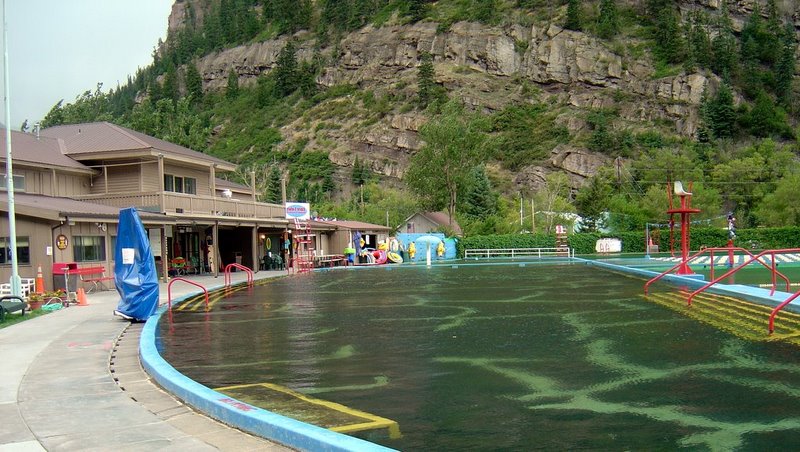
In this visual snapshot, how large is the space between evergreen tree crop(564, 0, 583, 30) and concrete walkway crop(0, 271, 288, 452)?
136021mm

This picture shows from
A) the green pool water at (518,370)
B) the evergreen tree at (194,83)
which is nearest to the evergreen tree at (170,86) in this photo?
the evergreen tree at (194,83)

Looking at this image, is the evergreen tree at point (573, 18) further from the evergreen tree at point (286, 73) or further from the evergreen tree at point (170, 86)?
the evergreen tree at point (170, 86)

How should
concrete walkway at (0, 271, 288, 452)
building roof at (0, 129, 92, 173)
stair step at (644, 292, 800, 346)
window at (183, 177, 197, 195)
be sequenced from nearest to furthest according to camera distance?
concrete walkway at (0, 271, 288, 452), stair step at (644, 292, 800, 346), building roof at (0, 129, 92, 173), window at (183, 177, 197, 195)

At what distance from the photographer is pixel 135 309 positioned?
15320mm

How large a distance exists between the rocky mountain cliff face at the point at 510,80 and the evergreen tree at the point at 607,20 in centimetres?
386

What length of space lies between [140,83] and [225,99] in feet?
121

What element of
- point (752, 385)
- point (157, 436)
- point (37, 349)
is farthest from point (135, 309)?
point (752, 385)

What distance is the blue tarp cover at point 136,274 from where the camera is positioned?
15312 millimetres

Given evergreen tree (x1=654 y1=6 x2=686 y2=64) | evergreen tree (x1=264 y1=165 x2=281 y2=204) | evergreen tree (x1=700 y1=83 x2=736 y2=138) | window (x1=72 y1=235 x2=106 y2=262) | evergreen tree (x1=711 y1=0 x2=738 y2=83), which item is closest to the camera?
window (x1=72 y1=235 x2=106 y2=262)

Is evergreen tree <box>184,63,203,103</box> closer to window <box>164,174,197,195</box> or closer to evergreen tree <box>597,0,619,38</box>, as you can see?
evergreen tree <box>597,0,619,38</box>

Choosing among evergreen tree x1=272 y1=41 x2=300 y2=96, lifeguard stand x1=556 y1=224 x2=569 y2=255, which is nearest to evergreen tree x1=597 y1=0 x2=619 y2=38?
evergreen tree x1=272 y1=41 x2=300 y2=96

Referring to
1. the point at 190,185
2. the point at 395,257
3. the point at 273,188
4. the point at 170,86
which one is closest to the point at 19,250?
the point at 190,185

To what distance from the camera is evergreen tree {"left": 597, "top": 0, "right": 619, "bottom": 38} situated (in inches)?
5340

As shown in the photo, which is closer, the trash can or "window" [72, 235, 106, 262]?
the trash can
